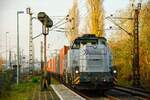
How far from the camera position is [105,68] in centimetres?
2697

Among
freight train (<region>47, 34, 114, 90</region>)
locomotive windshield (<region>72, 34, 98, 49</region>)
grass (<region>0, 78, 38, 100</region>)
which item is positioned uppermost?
locomotive windshield (<region>72, 34, 98, 49</region>)

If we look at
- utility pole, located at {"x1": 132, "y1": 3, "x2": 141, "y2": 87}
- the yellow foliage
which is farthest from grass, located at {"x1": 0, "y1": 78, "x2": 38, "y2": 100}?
the yellow foliage

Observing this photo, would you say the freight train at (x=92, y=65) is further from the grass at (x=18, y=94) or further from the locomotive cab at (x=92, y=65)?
the grass at (x=18, y=94)

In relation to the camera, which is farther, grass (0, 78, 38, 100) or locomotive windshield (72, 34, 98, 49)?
locomotive windshield (72, 34, 98, 49)

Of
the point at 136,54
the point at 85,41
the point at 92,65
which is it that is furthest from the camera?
the point at 136,54

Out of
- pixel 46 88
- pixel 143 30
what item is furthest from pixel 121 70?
pixel 46 88

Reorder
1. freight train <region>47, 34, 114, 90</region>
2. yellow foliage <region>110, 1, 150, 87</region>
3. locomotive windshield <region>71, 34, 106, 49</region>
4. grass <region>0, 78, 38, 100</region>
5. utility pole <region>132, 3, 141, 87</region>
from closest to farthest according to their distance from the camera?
freight train <region>47, 34, 114, 90</region>, grass <region>0, 78, 38, 100</region>, locomotive windshield <region>71, 34, 106, 49</region>, utility pole <region>132, 3, 141, 87</region>, yellow foliage <region>110, 1, 150, 87</region>

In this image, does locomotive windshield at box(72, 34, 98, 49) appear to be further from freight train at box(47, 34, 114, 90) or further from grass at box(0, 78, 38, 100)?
grass at box(0, 78, 38, 100)

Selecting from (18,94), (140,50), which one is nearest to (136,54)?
(140,50)

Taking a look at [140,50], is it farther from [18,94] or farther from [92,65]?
[92,65]

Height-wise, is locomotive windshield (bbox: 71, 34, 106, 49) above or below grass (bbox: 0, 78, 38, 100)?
above

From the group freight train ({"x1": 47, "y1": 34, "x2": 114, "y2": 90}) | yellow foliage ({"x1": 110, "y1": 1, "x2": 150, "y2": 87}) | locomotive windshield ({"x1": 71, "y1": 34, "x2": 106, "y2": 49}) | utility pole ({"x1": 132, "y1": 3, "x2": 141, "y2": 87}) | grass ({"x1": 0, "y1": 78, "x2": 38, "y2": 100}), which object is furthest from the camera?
yellow foliage ({"x1": 110, "y1": 1, "x2": 150, "y2": 87})

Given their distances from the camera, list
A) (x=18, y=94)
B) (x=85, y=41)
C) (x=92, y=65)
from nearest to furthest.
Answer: (x=92, y=65) < (x=85, y=41) < (x=18, y=94)

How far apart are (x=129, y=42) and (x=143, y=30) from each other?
232 centimetres
